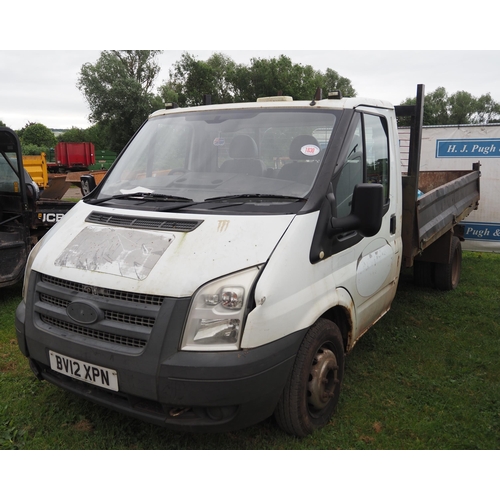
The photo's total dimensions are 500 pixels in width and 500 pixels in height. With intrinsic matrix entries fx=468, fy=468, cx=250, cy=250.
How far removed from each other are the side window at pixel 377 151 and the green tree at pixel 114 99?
34.9 m

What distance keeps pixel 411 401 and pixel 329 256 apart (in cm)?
145

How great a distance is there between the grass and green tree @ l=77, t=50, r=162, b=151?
34.8 m

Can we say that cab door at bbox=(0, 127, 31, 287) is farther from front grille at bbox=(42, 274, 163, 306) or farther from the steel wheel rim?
the steel wheel rim

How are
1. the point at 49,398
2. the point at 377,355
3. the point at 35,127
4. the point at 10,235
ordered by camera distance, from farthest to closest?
1. the point at 35,127
2. the point at 10,235
3. the point at 377,355
4. the point at 49,398

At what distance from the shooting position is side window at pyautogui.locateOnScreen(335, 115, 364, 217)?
3.20m

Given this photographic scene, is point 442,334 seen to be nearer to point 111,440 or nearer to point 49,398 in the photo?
point 111,440

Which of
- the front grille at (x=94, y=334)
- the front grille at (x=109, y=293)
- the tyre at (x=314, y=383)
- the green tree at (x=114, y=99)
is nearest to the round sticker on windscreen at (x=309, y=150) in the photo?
the tyre at (x=314, y=383)

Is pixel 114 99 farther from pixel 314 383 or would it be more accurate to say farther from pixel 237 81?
pixel 314 383

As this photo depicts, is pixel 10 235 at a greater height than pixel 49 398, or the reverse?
pixel 10 235

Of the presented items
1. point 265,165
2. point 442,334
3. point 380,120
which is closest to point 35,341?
point 265,165

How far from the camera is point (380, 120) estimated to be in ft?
13.0

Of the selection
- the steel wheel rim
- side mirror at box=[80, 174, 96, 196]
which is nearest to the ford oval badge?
the steel wheel rim

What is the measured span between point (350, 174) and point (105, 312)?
1918 millimetres

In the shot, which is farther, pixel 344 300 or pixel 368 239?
pixel 368 239
